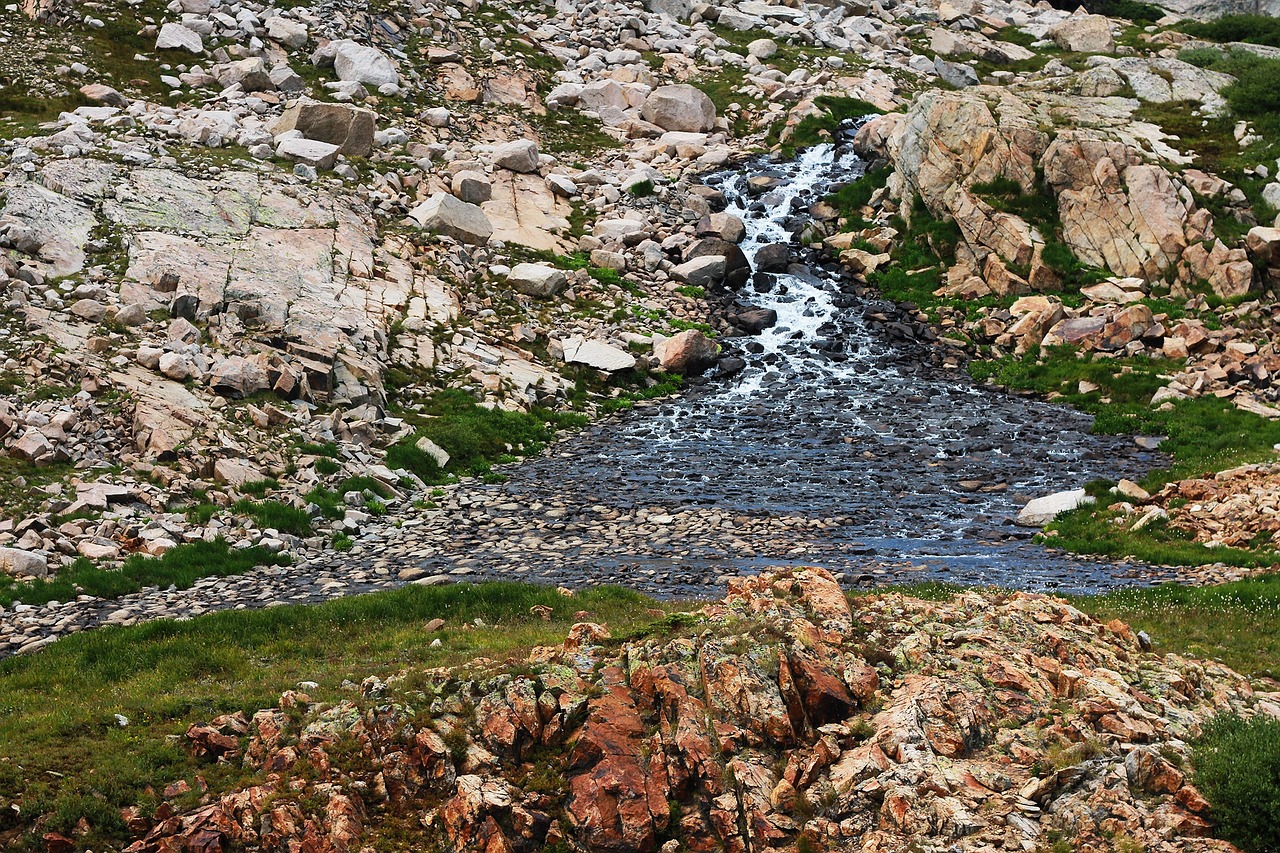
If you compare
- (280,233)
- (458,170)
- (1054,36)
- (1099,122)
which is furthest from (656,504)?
(1054,36)

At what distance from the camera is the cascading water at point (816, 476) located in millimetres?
23984

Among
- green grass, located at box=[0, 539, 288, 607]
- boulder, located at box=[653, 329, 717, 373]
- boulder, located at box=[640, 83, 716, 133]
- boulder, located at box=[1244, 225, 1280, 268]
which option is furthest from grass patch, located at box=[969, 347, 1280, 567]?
boulder, located at box=[640, 83, 716, 133]

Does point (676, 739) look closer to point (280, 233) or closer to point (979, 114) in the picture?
point (280, 233)

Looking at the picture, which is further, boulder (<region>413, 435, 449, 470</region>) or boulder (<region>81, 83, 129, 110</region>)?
boulder (<region>81, 83, 129, 110</region>)

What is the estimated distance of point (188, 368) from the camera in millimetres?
28484

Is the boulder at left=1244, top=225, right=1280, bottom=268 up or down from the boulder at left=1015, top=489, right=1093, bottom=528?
up

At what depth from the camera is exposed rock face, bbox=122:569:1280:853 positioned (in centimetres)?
1145

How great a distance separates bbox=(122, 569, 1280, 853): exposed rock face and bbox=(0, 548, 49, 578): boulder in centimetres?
1015

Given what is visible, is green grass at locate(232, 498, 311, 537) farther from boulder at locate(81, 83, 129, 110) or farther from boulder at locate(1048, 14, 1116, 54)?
boulder at locate(1048, 14, 1116, 54)

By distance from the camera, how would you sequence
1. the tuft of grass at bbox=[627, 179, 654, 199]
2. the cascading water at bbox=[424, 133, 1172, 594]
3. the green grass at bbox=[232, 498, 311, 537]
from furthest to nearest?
1. the tuft of grass at bbox=[627, 179, 654, 199]
2. the green grass at bbox=[232, 498, 311, 537]
3. the cascading water at bbox=[424, 133, 1172, 594]

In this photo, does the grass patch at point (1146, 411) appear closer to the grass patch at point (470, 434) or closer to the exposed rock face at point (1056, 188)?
the exposed rock face at point (1056, 188)

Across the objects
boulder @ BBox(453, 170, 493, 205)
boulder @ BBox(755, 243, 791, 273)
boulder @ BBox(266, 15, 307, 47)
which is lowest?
boulder @ BBox(755, 243, 791, 273)

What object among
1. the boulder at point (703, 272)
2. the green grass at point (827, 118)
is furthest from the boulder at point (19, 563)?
the green grass at point (827, 118)

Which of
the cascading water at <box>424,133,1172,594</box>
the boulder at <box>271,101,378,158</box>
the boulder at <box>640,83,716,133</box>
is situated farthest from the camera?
the boulder at <box>640,83,716,133</box>
